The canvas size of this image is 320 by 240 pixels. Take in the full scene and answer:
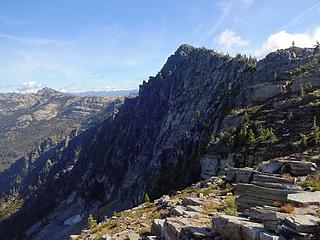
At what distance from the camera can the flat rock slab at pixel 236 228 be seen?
1933 cm

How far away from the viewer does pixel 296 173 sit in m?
39.8

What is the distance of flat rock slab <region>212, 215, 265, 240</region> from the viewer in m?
19.3

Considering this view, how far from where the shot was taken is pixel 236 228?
20.3m

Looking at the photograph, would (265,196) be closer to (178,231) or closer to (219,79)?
(178,231)

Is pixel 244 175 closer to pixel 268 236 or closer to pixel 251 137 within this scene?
pixel 268 236

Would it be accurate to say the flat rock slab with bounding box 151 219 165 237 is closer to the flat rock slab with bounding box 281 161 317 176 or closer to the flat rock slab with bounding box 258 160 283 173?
the flat rock slab with bounding box 281 161 317 176

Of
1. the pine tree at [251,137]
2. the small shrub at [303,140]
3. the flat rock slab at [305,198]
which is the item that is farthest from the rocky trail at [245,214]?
the pine tree at [251,137]

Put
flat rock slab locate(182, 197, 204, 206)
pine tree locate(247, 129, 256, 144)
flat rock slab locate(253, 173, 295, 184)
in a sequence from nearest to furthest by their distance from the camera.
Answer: flat rock slab locate(253, 173, 295, 184), flat rock slab locate(182, 197, 204, 206), pine tree locate(247, 129, 256, 144)

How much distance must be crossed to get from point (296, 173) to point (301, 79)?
235 feet

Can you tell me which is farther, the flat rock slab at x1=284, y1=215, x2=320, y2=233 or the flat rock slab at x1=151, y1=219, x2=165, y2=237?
the flat rock slab at x1=151, y1=219, x2=165, y2=237

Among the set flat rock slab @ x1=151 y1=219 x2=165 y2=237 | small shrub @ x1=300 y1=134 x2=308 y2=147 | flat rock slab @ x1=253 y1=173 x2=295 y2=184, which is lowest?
flat rock slab @ x1=151 y1=219 x2=165 y2=237

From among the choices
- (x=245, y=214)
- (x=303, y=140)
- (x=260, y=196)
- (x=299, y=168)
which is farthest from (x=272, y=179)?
(x=303, y=140)

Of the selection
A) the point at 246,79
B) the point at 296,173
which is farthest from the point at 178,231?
the point at 246,79

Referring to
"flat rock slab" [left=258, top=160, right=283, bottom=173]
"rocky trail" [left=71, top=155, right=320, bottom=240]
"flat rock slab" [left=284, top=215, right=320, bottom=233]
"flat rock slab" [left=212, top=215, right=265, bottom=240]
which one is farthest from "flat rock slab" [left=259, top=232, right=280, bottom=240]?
"flat rock slab" [left=258, top=160, right=283, bottom=173]
